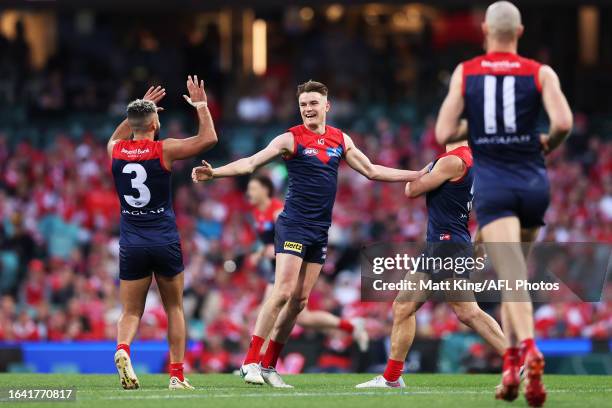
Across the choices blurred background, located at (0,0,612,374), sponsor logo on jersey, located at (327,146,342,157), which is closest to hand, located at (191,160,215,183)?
sponsor logo on jersey, located at (327,146,342,157)

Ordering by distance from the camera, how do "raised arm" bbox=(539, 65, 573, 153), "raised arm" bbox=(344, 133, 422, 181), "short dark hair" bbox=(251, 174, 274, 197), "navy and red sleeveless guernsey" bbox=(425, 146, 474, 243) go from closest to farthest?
"raised arm" bbox=(539, 65, 573, 153), "navy and red sleeveless guernsey" bbox=(425, 146, 474, 243), "raised arm" bbox=(344, 133, 422, 181), "short dark hair" bbox=(251, 174, 274, 197)

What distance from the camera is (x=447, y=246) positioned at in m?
10.9

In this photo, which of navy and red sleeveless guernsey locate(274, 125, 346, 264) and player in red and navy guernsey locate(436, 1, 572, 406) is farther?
navy and red sleeveless guernsey locate(274, 125, 346, 264)

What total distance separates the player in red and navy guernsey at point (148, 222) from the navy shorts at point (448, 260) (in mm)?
2096

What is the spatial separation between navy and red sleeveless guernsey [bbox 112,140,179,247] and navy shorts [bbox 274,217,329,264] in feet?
3.20

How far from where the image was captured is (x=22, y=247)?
2256 centimetres

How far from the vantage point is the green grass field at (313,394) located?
30.1 feet

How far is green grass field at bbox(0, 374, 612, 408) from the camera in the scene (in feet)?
30.1

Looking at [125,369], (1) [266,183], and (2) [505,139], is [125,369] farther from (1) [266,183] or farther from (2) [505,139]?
(1) [266,183]

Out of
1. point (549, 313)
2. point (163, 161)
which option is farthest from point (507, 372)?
point (549, 313)

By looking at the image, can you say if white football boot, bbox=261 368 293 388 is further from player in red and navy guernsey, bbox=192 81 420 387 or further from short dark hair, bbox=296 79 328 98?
short dark hair, bbox=296 79 328 98

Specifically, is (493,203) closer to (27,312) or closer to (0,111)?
(27,312)

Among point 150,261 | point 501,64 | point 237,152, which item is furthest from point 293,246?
point 237,152

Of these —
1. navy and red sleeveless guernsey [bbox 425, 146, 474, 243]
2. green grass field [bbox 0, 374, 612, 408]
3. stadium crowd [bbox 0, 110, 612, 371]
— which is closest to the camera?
green grass field [bbox 0, 374, 612, 408]
